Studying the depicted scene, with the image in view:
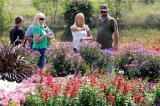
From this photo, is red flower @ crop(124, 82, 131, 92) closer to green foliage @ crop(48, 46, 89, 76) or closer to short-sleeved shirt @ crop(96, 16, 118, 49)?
green foliage @ crop(48, 46, 89, 76)

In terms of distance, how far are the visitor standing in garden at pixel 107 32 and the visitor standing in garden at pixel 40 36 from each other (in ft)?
3.64

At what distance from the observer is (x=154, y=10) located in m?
28.1

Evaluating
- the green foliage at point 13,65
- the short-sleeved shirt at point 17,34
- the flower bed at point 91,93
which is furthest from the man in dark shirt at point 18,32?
the flower bed at point 91,93

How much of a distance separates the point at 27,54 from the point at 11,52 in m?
0.39

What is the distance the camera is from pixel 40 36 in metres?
10.4

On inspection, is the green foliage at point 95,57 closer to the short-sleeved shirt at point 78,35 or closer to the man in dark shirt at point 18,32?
the short-sleeved shirt at point 78,35

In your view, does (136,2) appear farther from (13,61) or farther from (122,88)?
(122,88)

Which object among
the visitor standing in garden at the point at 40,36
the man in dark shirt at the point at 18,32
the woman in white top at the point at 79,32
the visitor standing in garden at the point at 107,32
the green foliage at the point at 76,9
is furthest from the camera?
the green foliage at the point at 76,9

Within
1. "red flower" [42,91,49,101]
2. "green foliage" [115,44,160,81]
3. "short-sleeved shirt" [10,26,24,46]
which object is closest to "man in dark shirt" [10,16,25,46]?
"short-sleeved shirt" [10,26,24,46]

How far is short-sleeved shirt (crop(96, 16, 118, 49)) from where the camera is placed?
33.3 ft

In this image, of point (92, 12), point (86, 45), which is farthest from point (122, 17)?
point (86, 45)

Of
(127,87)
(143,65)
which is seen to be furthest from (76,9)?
(127,87)

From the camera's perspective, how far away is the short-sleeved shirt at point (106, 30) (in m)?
10.2

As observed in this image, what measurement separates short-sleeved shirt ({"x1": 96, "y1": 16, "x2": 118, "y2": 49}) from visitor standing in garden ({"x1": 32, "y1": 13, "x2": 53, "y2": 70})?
1.09 meters
